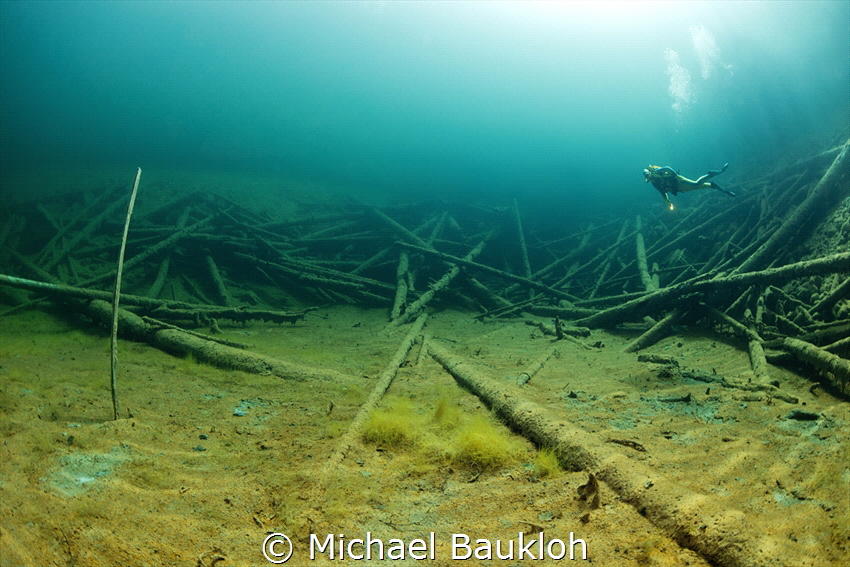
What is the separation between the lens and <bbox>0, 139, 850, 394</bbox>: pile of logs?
6.26 m

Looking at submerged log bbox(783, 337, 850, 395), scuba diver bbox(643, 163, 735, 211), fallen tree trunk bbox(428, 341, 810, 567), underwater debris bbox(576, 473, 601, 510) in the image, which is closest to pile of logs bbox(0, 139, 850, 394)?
submerged log bbox(783, 337, 850, 395)

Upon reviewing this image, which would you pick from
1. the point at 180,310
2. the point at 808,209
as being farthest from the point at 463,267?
the point at 808,209

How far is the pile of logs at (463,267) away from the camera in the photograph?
20.5 ft

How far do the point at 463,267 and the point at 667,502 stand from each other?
914cm

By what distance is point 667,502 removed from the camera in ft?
7.30

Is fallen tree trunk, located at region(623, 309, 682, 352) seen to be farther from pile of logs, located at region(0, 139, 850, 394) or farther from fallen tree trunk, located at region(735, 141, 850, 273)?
fallen tree trunk, located at region(735, 141, 850, 273)

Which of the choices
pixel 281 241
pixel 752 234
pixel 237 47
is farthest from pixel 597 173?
pixel 237 47

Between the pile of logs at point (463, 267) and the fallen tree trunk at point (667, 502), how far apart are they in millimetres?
3198

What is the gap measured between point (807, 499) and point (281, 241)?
12129 mm

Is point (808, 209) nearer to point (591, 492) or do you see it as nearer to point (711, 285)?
point (711, 285)

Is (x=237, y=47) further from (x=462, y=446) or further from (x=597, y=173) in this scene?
(x=462, y=446)

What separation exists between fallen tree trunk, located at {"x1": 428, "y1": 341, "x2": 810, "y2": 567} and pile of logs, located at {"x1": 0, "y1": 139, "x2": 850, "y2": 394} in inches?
126

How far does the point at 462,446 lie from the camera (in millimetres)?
3105

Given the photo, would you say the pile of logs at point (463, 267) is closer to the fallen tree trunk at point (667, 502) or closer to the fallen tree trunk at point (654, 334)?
the fallen tree trunk at point (654, 334)
